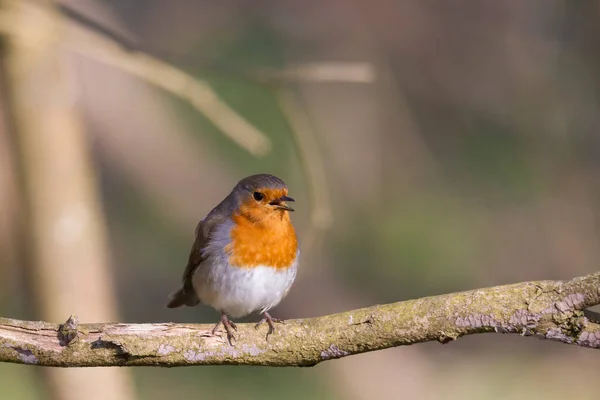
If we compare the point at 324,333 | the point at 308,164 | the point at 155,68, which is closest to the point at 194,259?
the point at 308,164

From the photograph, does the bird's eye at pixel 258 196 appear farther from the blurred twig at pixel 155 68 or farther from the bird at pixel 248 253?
the blurred twig at pixel 155 68

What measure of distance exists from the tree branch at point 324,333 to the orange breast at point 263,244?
30.0 inches

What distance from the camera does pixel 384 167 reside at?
8109mm

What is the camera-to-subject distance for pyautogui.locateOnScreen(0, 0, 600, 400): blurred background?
678 cm

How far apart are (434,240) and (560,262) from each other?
1409 millimetres

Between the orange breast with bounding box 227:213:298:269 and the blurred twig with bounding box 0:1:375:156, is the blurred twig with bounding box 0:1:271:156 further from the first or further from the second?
the orange breast with bounding box 227:213:298:269

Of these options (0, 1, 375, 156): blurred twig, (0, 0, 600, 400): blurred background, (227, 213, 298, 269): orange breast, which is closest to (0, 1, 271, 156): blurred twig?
(0, 1, 375, 156): blurred twig

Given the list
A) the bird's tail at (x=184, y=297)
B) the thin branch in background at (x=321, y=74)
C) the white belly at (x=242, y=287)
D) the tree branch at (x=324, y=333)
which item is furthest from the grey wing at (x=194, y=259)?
the tree branch at (x=324, y=333)

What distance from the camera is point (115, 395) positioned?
3.66m

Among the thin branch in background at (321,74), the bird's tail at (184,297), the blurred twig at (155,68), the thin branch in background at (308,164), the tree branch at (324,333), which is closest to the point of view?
the tree branch at (324,333)

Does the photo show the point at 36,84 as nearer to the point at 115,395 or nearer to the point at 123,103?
the point at 115,395

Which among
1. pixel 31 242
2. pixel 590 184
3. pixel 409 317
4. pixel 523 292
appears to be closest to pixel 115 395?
pixel 31 242

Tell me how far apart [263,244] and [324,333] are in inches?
39.8

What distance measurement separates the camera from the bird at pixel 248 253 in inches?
133
